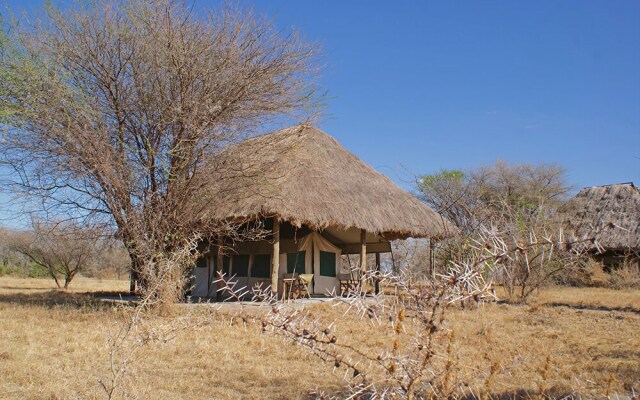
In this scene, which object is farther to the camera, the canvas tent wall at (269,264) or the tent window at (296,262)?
the tent window at (296,262)

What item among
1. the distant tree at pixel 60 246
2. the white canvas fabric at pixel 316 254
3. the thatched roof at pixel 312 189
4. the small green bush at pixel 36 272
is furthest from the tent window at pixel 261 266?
the small green bush at pixel 36 272

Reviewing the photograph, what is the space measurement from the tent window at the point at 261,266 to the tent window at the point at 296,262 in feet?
1.80

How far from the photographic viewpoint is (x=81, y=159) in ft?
24.3

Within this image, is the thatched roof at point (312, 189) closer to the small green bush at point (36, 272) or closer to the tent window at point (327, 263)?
the tent window at point (327, 263)

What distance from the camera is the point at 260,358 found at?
5141 millimetres

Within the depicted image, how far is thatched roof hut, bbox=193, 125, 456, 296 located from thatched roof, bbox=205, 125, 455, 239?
0.6 inches

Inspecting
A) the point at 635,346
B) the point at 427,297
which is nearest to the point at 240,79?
the point at 635,346

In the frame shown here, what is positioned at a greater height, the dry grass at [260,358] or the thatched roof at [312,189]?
the thatched roof at [312,189]

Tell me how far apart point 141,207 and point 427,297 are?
6554mm

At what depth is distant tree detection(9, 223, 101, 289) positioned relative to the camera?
8242mm

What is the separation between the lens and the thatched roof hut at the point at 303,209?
8766 mm

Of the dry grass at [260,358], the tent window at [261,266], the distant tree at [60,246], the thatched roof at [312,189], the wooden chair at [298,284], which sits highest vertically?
the thatched roof at [312,189]

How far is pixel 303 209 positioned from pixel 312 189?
90 cm

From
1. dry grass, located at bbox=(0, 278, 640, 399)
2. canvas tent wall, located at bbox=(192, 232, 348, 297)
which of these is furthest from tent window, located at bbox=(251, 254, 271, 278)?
dry grass, located at bbox=(0, 278, 640, 399)
